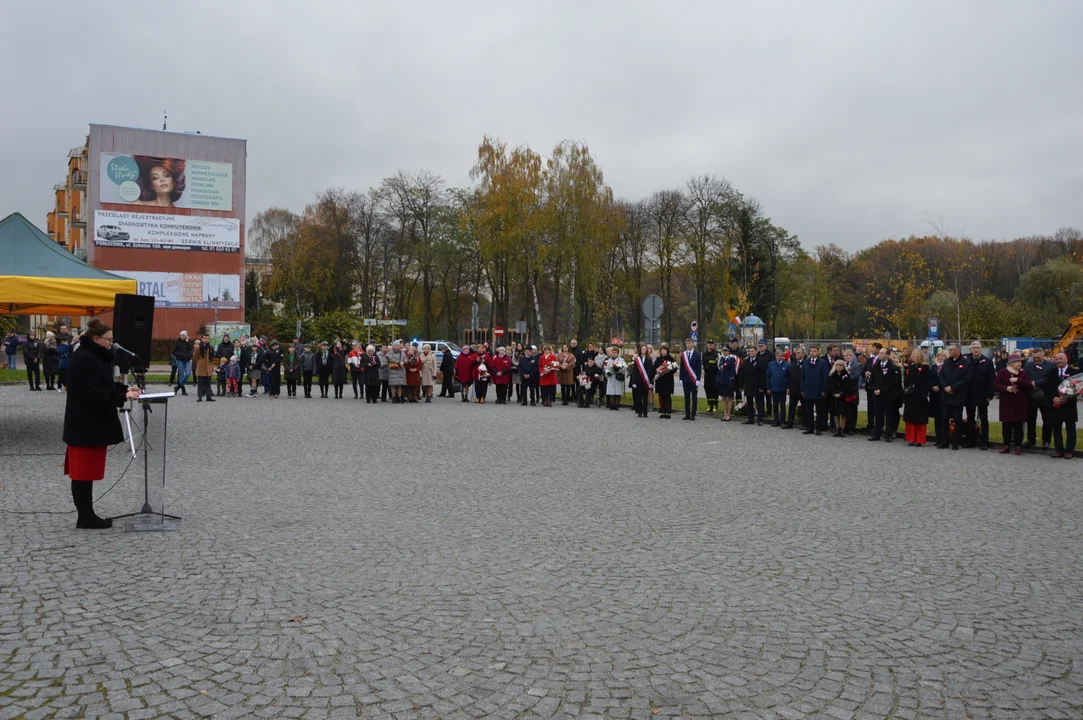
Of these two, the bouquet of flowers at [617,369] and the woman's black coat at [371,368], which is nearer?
the bouquet of flowers at [617,369]

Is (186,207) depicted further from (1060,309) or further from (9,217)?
(1060,309)

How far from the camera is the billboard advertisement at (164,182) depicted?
51.6 metres

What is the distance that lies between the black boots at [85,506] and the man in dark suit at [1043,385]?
13992 millimetres

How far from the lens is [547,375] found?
2536 centimetres

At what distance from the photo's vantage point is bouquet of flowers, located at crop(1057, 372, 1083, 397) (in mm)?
14062

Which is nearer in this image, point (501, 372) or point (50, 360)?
point (501, 372)

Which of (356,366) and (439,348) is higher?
(439,348)

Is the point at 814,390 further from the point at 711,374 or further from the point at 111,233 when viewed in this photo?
the point at 111,233

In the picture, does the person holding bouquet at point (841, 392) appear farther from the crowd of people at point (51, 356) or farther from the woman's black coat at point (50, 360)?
the woman's black coat at point (50, 360)

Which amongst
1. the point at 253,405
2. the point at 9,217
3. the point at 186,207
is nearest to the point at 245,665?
the point at 9,217

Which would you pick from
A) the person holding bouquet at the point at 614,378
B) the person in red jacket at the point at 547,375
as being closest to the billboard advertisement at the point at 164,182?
the person in red jacket at the point at 547,375

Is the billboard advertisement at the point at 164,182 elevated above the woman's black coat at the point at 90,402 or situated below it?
above

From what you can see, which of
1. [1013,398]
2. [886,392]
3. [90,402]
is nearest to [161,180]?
[886,392]

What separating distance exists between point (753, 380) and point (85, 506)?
1510 centimetres
